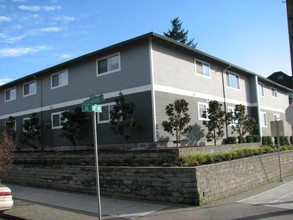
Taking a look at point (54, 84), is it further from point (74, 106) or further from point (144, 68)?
point (144, 68)

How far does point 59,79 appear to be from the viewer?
26.2 metres

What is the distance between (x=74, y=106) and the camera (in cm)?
2444

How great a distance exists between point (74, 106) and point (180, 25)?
39.1 metres

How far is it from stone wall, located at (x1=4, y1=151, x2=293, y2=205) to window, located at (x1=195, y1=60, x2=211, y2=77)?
329 inches

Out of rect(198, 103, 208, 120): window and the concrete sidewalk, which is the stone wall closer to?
the concrete sidewalk

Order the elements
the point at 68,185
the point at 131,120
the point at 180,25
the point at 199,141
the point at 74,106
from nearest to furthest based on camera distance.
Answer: the point at 68,185 < the point at 131,120 < the point at 199,141 < the point at 74,106 < the point at 180,25

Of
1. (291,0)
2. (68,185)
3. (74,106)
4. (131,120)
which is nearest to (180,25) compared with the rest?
(74,106)

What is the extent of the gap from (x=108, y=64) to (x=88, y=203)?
37.1ft

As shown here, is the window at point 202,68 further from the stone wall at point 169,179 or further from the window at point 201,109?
the stone wall at point 169,179

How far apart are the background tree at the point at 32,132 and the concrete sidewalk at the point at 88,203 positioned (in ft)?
36.4

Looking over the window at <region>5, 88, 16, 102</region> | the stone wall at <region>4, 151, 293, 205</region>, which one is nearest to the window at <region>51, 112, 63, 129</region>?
the window at <region>5, 88, 16, 102</region>

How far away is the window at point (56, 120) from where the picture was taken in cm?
2568

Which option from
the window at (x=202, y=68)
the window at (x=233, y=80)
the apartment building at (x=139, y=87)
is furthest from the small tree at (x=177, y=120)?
the window at (x=233, y=80)

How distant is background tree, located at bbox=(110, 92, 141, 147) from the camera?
19672 mm
